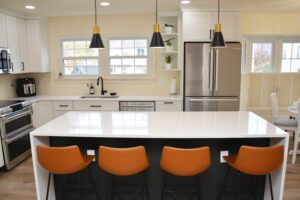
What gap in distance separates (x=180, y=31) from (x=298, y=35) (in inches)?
102

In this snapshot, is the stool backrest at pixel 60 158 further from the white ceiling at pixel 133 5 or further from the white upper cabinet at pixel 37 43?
the white upper cabinet at pixel 37 43

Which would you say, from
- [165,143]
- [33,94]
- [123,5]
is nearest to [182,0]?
[123,5]

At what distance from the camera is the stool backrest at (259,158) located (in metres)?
2.01

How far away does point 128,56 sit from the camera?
197 inches

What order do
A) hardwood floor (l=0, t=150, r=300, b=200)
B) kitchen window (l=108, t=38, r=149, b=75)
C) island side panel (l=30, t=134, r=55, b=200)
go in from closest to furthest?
island side panel (l=30, t=134, r=55, b=200)
hardwood floor (l=0, t=150, r=300, b=200)
kitchen window (l=108, t=38, r=149, b=75)

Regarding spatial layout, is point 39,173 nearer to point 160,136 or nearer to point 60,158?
point 60,158

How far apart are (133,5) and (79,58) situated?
1687mm

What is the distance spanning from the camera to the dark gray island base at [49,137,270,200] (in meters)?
2.48

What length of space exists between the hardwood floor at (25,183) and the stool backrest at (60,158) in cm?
95

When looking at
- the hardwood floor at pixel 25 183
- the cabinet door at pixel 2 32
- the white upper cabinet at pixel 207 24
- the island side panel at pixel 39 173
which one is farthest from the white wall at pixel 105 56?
the island side panel at pixel 39 173

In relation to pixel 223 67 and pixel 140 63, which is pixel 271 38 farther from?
pixel 140 63

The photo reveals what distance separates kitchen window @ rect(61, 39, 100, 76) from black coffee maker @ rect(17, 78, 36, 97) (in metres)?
0.68

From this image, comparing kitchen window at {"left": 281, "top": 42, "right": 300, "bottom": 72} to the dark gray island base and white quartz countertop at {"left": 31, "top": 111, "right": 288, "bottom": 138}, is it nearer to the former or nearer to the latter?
white quartz countertop at {"left": 31, "top": 111, "right": 288, "bottom": 138}

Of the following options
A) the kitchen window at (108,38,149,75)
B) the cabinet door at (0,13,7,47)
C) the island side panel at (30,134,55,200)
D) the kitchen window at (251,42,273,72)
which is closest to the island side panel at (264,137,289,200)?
the island side panel at (30,134,55,200)
